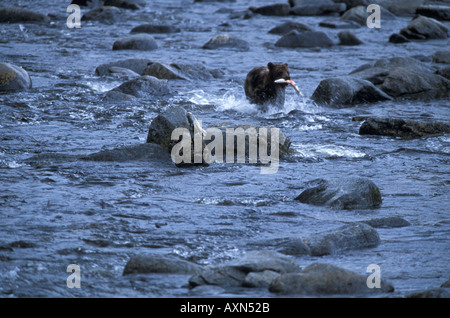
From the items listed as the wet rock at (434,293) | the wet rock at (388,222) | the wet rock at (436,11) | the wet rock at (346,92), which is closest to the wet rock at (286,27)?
the wet rock at (436,11)

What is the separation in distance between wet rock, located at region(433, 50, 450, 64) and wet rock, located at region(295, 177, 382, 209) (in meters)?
7.74

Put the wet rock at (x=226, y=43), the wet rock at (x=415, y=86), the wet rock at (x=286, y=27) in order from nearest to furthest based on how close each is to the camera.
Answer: the wet rock at (x=415, y=86) → the wet rock at (x=226, y=43) → the wet rock at (x=286, y=27)

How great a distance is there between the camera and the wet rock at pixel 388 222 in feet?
16.2

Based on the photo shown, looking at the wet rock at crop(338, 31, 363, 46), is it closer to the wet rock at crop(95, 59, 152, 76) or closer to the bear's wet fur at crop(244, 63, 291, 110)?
the wet rock at crop(95, 59, 152, 76)

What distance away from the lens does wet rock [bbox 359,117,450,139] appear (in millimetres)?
7770

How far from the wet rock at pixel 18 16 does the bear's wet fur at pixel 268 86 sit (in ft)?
30.5

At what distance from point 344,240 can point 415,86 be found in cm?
614

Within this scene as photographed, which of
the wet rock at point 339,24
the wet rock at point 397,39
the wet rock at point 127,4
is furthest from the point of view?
the wet rock at point 127,4

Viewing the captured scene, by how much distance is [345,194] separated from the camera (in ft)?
17.6

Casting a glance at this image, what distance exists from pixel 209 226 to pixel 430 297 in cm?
177

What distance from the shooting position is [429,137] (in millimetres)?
7625

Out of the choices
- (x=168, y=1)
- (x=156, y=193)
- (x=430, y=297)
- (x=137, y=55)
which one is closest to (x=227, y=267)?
(x=430, y=297)

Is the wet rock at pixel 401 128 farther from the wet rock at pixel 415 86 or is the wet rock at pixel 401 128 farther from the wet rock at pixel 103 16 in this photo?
the wet rock at pixel 103 16

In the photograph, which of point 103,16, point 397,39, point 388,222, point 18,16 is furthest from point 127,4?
point 388,222
